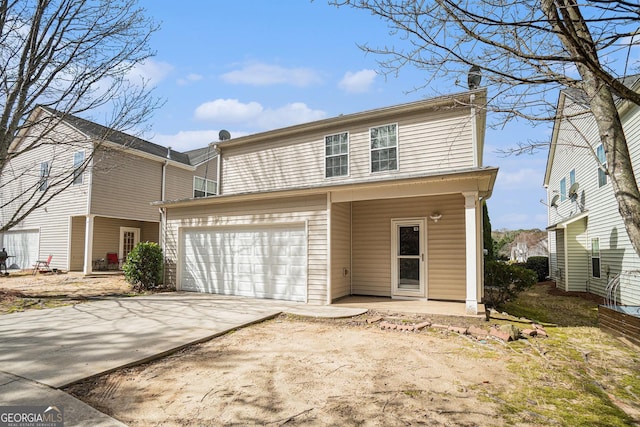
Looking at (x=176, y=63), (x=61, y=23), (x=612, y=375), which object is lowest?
(x=612, y=375)

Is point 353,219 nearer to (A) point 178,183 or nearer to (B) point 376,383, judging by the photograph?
(B) point 376,383

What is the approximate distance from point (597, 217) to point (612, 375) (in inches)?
339

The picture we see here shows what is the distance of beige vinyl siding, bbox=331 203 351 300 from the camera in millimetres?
8234

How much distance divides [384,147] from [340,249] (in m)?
3.18

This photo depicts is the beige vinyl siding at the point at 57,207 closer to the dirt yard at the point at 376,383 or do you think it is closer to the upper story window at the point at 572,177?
the dirt yard at the point at 376,383

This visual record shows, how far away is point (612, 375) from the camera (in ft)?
13.6

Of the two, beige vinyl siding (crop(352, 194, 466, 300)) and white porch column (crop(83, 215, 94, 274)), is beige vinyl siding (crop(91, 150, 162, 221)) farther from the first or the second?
beige vinyl siding (crop(352, 194, 466, 300))

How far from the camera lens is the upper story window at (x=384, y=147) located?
936 centimetres

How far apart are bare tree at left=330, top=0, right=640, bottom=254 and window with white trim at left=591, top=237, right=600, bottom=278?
9.96 meters

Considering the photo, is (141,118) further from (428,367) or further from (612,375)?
(612,375)

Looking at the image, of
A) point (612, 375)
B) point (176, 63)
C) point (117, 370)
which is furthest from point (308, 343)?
point (176, 63)

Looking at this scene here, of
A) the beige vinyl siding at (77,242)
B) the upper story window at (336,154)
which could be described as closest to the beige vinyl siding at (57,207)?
the beige vinyl siding at (77,242)

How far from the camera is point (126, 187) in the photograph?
618 inches

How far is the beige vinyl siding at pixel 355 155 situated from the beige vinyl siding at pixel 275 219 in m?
1.21
